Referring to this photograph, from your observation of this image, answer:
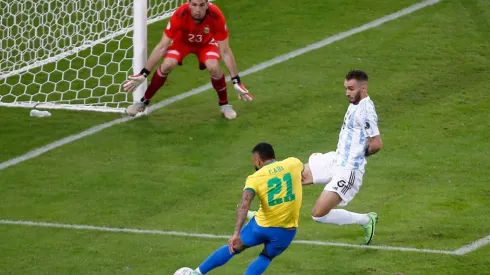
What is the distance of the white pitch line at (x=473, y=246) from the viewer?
1080 cm

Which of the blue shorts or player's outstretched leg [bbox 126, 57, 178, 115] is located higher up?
the blue shorts

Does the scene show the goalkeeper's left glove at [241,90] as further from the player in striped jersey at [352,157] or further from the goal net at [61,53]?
the player in striped jersey at [352,157]

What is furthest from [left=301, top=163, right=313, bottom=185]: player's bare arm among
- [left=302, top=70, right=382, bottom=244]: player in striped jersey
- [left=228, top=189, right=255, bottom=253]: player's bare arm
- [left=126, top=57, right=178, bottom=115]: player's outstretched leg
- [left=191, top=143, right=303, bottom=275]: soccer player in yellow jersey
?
[left=126, top=57, right=178, bottom=115]: player's outstretched leg

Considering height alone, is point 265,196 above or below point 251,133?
above

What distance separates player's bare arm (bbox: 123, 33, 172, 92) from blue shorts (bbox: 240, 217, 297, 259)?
14.8 feet

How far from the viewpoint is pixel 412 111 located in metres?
14.8

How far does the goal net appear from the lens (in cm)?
1551

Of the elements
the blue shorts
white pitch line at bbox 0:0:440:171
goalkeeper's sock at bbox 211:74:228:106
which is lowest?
white pitch line at bbox 0:0:440:171

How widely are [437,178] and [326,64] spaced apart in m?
4.00

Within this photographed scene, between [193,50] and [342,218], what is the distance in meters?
4.37

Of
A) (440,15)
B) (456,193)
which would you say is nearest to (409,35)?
(440,15)

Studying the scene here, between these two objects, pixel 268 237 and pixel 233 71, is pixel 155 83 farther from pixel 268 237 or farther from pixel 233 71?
pixel 268 237

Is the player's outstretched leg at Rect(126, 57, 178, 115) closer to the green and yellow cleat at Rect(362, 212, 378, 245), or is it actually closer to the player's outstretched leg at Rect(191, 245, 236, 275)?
the green and yellow cleat at Rect(362, 212, 378, 245)

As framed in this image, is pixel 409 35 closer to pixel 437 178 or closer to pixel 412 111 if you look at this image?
pixel 412 111
